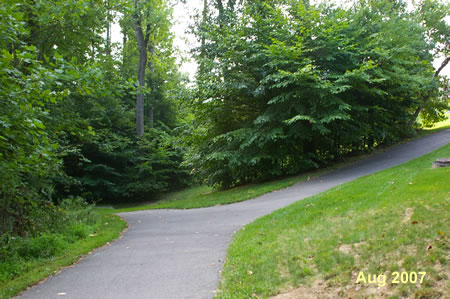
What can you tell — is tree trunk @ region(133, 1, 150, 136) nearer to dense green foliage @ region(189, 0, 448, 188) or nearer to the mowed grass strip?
dense green foliage @ region(189, 0, 448, 188)

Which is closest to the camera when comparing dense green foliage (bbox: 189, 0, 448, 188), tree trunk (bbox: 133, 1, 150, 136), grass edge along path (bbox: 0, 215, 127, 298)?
grass edge along path (bbox: 0, 215, 127, 298)

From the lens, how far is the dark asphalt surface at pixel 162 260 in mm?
4789

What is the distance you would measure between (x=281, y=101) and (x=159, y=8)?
14062 millimetres

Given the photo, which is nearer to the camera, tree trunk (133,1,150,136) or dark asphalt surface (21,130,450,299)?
dark asphalt surface (21,130,450,299)

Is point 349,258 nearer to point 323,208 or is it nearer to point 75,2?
point 323,208

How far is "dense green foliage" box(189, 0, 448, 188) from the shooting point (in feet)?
48.9

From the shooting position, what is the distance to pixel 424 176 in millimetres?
7961

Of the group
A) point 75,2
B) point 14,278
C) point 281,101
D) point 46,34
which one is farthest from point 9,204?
point 281,101

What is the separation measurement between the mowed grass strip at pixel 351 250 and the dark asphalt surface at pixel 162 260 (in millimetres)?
490

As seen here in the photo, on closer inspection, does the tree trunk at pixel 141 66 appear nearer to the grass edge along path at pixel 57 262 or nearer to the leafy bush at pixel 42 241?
the leafy bush at pixel 42 241

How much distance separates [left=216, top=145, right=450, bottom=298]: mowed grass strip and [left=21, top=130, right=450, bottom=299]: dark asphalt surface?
49 centimetres

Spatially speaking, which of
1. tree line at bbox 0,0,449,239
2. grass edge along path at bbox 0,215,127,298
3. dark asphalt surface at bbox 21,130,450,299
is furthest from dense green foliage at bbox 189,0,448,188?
grass edge along path at bbox 0,215,127,298

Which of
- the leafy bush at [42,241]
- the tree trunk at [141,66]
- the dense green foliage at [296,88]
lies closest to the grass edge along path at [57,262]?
the leafy bush at [42,241]

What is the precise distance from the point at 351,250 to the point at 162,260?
336cm
